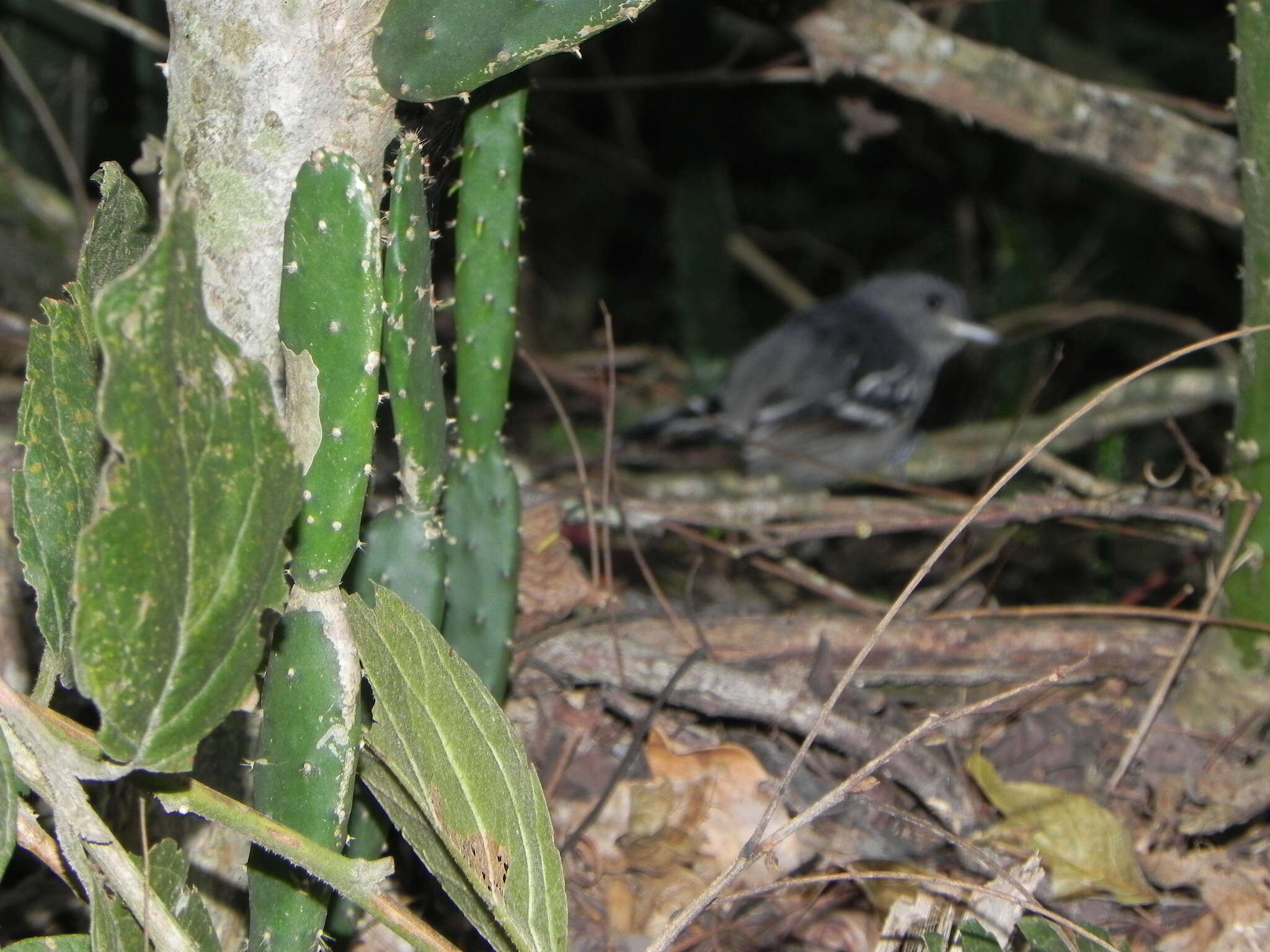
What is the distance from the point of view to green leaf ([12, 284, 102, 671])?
59.6 inches

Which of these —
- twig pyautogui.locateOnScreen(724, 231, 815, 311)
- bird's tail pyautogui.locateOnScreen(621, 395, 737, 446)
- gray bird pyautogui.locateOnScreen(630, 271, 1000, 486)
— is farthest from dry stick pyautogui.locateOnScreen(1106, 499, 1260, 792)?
twig pyautogui.locateOnScreen(724, 231, 815, 311)

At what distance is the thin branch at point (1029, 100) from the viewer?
354 cm

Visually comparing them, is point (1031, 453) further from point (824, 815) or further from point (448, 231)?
point (448, 231)

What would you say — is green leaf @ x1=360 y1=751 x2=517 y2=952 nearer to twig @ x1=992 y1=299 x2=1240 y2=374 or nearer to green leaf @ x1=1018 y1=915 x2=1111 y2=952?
green leaf @ x1=1018 y1=915 x2=1111 y2=952

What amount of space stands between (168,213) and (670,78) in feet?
10.6

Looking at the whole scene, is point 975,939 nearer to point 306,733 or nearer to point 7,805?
point 306,733

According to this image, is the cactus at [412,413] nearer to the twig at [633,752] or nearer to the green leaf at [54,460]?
the green leaf at [54,460]

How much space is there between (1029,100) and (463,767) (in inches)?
109

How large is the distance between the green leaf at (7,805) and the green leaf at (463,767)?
37cm

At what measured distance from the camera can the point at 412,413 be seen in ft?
5.81

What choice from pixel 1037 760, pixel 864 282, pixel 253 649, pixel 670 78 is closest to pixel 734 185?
pixel 864 282

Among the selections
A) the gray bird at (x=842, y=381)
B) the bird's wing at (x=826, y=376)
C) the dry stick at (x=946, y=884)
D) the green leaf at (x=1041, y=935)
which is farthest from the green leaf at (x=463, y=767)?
the bird's wing at (x=826, y=376)

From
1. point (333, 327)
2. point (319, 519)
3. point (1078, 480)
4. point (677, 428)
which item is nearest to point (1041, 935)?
point (319, 519)

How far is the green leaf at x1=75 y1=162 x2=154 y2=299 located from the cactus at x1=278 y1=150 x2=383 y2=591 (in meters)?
0.20
